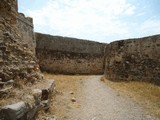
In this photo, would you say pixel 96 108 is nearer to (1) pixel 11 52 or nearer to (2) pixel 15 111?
(1) pixel 11 52

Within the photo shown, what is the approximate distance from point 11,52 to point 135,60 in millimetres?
7921

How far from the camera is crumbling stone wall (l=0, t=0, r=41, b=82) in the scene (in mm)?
4617

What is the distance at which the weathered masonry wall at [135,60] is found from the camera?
33.1ft

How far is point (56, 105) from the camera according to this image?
21.8 ft

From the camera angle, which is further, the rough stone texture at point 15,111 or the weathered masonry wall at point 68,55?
the weathered masonry wall at point 68,55

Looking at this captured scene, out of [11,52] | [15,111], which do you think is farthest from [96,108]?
[15,111]

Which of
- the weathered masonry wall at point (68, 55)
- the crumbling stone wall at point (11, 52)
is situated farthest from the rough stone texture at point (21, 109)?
the weathered masonry wall at point (68, 55)

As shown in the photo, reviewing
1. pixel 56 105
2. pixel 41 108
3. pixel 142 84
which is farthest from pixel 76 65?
pixel 41 108

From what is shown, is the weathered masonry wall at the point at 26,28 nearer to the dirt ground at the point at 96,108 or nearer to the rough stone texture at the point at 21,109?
the dirt ground at the point at 96,108

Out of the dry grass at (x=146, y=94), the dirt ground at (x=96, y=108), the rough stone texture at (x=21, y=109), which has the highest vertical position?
the rough stone texture at (x=21, y=109)

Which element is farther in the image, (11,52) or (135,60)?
(135,60)

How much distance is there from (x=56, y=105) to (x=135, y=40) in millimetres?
6650

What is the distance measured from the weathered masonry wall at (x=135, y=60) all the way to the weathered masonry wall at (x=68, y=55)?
14.4 feet

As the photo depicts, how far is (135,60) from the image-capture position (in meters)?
11.4
